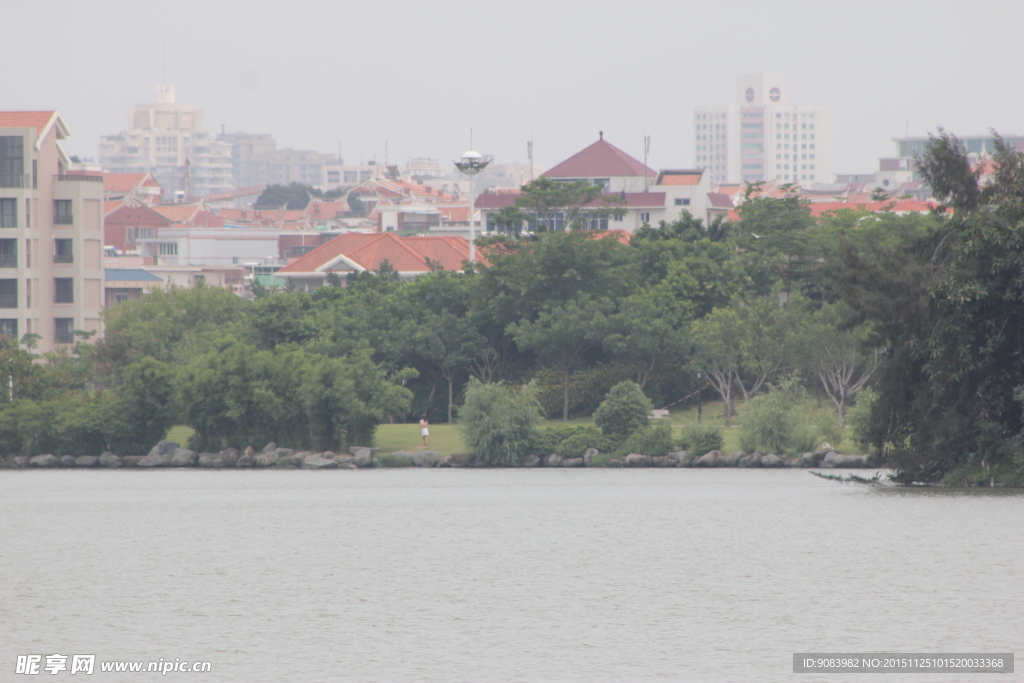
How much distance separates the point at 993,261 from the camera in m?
29.3

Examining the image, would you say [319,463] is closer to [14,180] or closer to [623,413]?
[623,413]

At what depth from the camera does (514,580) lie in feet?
77.5

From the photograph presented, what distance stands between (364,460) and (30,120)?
32.5m

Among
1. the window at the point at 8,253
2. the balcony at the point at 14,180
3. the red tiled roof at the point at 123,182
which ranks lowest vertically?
the window at the point at 8,253

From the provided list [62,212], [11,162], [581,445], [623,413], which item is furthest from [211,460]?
[62,212]

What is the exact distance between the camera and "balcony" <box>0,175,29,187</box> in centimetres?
6544

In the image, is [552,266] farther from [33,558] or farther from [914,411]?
[33,558]

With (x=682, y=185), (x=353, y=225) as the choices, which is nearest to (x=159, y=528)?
(x=682, y=185)

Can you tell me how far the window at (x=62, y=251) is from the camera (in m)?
68.3

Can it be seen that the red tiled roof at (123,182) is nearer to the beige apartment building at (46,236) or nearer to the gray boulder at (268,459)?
the beige apartment building at (46,236)

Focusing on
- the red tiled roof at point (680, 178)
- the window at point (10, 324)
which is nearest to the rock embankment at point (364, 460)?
the window at point (10, 324)

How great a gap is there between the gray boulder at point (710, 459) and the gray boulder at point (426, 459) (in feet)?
29.8

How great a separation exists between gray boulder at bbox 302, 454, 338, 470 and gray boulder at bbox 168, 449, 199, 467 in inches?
170

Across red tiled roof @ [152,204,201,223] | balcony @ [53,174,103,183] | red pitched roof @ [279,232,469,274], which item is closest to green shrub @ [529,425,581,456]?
red pitched roof @ [279,232,469,274]
